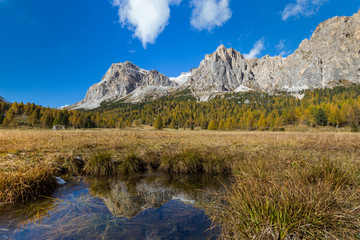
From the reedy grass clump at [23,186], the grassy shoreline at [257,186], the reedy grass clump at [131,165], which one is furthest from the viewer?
the reedy grass clump at [131,165]

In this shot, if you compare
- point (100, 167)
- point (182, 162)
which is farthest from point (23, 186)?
point (182, 162)

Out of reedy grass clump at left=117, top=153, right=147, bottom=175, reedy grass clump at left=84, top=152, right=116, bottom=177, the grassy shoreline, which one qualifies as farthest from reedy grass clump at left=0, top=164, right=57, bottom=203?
reedy grass clump at left=117, top=153, right=147, bottom=175

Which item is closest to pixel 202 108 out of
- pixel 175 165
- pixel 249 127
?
pixel 249 127

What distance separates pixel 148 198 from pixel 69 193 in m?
3.16

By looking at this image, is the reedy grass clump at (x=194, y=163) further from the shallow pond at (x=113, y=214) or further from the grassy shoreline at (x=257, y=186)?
the shallow pond at (x=113, y=214)

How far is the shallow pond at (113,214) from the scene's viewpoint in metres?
4.23

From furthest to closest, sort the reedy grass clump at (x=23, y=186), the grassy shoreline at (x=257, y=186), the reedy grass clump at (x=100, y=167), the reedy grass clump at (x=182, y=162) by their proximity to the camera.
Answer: the reedy grass clump at (x=182, y=162), the reedy grass clump at (x=100, y=167), the reedy grass clump at (x=23, y=186), the grassy shoreline at (x=257, y=186)

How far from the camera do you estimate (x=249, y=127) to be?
373ft

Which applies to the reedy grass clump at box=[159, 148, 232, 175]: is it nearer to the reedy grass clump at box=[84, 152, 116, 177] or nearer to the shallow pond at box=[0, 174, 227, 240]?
the shallow pond at box=[0, 174, 227, 240]

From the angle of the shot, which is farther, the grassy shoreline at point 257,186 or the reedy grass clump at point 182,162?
the reedy grass clump at point 182,162

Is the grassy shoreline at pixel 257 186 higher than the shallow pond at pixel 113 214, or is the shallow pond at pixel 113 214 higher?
the grassy shoreline at pixel 257 186

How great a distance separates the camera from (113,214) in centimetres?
515

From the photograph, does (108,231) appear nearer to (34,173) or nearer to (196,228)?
(196,228)

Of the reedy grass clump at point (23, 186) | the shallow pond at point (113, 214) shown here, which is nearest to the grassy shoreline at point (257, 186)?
the reedy grass clump at point (23, 186)
